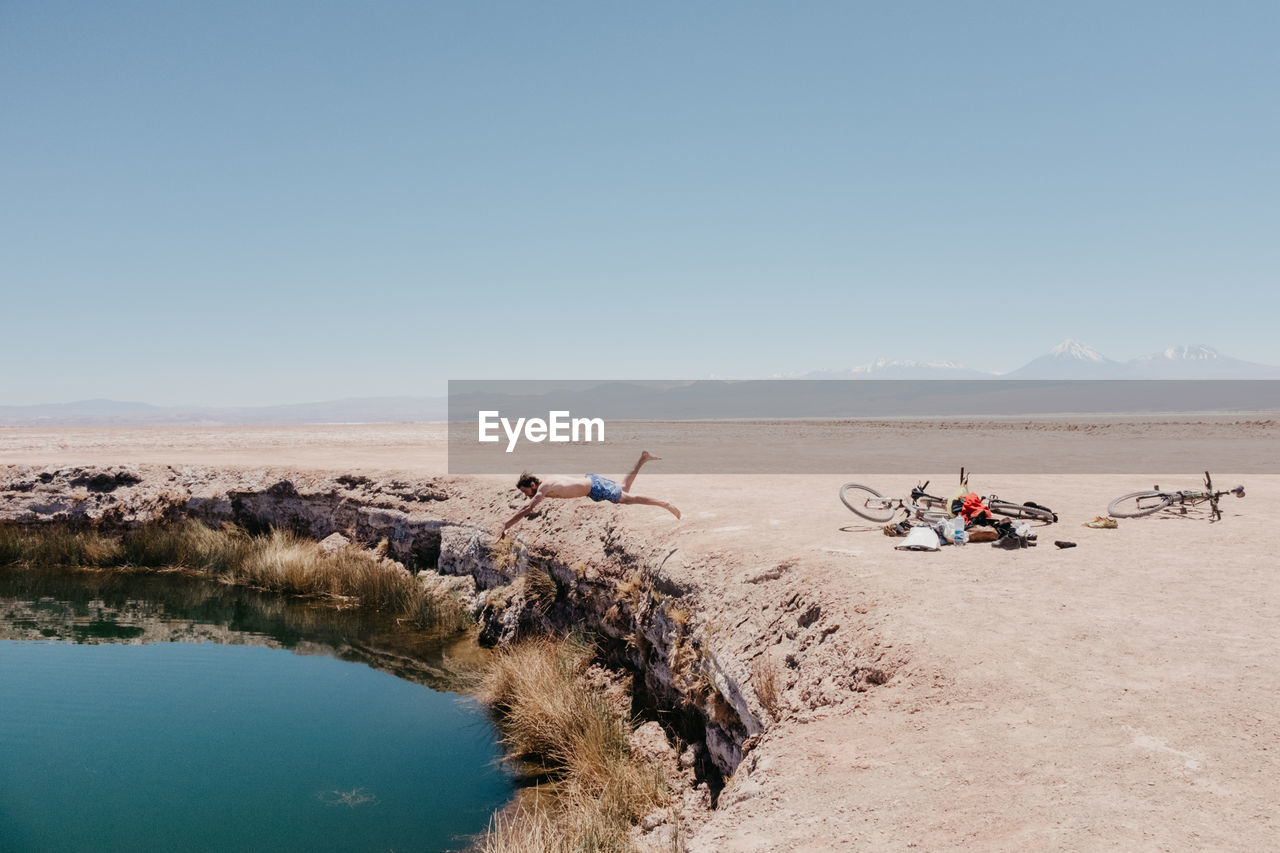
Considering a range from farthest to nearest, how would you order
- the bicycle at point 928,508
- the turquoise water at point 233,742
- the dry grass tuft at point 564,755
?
the bicycle at point 928,508, the turquoise water at point 233,742, the dry grass tuft at point 564,755

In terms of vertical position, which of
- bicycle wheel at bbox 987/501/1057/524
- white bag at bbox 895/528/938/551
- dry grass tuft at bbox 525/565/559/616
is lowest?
dry grass tuft at bbox 525/565/559/616

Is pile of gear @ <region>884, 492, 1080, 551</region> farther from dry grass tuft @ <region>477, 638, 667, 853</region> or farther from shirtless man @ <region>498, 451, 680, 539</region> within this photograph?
dry grass tuft @ <region>477, 638, 667, 853</region>

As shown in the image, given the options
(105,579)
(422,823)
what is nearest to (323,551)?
(105,579)

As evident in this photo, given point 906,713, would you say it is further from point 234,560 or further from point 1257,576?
point 234,560

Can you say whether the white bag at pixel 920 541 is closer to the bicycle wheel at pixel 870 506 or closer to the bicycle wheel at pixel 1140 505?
the bicycle wheel at pixel 870 506

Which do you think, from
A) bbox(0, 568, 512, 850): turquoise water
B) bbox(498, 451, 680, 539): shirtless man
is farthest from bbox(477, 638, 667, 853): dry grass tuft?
bbox(498, 451, 680, 539): shirtless man

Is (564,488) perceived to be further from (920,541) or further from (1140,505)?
(1140,505)

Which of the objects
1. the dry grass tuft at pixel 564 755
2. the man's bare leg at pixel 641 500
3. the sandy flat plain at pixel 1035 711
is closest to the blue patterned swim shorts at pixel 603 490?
the man's bare leg at pixel 641 500
